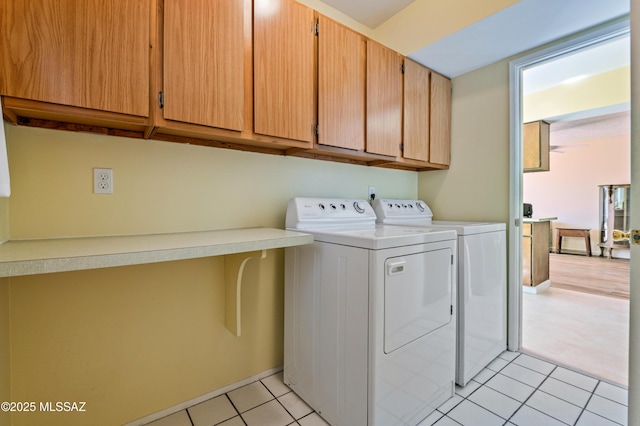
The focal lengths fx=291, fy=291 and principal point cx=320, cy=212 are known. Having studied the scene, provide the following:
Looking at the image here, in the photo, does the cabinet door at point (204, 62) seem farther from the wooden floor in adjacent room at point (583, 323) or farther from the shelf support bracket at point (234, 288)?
the wooden floor in adjacent room at point (583, 323)

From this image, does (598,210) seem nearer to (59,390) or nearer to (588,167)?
(588,167)

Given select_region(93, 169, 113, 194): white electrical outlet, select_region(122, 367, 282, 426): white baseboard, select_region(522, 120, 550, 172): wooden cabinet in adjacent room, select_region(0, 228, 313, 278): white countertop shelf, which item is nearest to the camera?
select_region(0, 228, 313, 278): white countertop shelf

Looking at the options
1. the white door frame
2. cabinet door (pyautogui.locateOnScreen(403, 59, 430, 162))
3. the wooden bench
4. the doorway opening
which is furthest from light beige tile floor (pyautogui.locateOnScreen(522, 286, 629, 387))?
the wooden bench

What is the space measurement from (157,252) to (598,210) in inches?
312

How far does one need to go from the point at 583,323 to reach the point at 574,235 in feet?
14.6

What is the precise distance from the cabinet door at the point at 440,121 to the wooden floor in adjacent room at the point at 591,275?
283 cm

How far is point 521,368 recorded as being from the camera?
1.93m

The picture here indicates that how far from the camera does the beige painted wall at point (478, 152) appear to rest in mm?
2225

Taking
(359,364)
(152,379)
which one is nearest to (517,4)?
(359,364)

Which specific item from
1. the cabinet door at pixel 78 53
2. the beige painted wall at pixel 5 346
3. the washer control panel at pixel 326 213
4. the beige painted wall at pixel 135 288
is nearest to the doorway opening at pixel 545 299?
the washer control panel at pixel 326 213

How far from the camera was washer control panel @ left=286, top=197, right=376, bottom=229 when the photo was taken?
1.75 meters

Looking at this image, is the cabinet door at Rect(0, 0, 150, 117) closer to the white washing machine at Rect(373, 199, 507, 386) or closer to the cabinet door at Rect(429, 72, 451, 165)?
the white washing machine at Rect(373, 199, 507, 386)

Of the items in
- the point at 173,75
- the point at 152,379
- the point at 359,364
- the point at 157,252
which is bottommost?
the point at 152,379

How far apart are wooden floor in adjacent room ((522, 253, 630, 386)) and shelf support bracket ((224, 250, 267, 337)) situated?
6.95 feet
